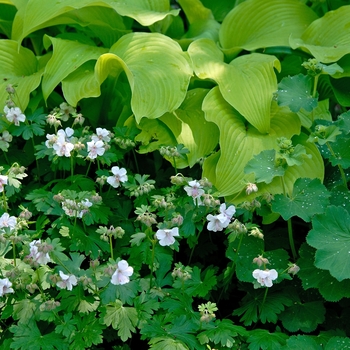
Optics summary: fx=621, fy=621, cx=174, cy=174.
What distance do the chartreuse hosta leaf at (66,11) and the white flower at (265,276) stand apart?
1.32 metres

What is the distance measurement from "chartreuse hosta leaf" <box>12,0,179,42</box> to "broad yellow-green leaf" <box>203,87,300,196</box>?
1.60 ft

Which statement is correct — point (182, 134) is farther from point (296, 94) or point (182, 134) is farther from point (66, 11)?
point (66, 11)

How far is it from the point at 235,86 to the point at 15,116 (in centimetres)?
92

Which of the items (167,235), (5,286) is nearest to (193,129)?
(167,235)

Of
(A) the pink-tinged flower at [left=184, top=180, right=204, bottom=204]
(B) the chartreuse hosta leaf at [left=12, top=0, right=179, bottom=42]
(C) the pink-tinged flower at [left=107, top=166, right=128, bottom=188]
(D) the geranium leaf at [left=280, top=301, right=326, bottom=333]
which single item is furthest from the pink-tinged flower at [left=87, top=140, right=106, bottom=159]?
(D) the geranium leaf at [left=280, top=301, right=326, bottom=333]

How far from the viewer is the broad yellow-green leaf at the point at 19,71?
2.71m

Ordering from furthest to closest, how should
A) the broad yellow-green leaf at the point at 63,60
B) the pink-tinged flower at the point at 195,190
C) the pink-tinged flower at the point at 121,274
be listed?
1. the broad yellow-green leaf at the point at 63,60
2. the pink-tinged flower at the point at 195,190
3. the pink-tinged flower at the point at 121,274

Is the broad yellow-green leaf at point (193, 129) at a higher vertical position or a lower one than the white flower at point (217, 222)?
lower

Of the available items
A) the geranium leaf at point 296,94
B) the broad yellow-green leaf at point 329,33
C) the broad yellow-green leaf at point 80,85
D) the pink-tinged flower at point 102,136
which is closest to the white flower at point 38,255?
the pink-tinged flower at point 102,136

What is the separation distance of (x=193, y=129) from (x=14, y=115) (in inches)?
29.2

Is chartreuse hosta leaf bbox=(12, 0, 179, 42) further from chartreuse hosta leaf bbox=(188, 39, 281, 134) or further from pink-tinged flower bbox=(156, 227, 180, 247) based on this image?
pink-tinged flower bbox=(156, 227, 180, 247)

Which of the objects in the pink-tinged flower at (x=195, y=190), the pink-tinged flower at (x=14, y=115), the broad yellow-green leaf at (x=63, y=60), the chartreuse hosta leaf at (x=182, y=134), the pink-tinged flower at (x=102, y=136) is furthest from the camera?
the broad yellow-green leaf at (x=63, y=60)

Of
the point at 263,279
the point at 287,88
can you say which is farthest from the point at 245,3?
the point at 263,279

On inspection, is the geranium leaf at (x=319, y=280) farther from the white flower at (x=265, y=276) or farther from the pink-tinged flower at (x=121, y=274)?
the pink-tinged flower at (x=121, y=274)
